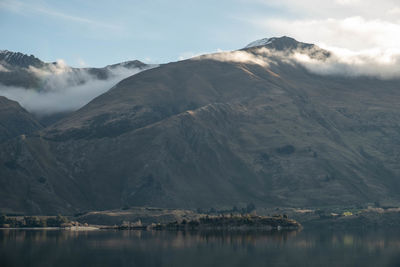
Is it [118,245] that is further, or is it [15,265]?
[118,245]

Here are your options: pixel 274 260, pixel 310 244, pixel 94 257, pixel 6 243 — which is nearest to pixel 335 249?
pixel 310 244

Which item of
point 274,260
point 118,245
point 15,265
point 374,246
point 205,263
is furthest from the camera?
point 374,246

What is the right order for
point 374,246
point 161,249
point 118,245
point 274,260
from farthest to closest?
point 374,246 < point 118,245 < point 161,249 < point 274,260

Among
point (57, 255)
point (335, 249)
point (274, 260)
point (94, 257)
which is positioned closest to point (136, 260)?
point (94, 257)

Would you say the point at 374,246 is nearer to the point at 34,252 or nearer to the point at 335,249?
the point at 335,249

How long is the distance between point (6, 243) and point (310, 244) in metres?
87.0

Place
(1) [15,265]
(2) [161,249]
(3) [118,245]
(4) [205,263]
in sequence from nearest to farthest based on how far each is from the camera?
(1) [15,265], (4) [205,263], (2) [161,249], (3) [118,245]

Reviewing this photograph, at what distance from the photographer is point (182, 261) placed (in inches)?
5517

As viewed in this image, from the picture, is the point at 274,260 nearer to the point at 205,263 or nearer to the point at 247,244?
the point at 205,263

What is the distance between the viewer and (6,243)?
183m

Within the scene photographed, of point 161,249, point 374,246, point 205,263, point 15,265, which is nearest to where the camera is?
point 15,265

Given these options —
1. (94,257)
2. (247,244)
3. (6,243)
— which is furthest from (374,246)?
(6,243)

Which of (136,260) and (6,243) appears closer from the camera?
(136,260)

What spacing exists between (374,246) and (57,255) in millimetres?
95284
